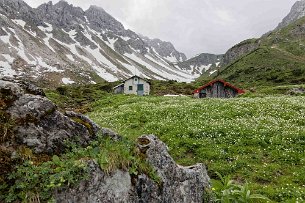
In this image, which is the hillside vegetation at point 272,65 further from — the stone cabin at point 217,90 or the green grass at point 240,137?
the green grass at point 240,137

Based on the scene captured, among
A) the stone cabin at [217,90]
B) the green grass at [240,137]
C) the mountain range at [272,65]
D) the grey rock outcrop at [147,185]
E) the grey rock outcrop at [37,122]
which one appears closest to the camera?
the grey rock outcrop at [147,185]

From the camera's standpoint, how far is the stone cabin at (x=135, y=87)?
10056 centimetres

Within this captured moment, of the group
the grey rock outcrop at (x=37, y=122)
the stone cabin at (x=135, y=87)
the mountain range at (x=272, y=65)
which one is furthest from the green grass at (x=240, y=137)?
the mountain range at (x=272, y=65)

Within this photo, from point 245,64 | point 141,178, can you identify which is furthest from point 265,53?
point 141,178

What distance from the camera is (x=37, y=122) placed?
9.71 m

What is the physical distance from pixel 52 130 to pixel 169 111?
81.6ft

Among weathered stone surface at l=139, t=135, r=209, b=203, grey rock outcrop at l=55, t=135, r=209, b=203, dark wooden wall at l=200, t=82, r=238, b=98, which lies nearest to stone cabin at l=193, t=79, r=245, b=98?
dark wooden wall at l=200, t=82, r=238, b=98

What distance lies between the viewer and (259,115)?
30484 mm

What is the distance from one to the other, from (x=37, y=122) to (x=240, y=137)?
1772 centimetres

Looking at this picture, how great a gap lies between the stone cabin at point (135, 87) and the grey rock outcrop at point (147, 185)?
287 feet

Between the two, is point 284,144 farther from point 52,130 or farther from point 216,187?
point 52,130

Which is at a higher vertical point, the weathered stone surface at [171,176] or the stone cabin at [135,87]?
the stone cabin at [135,87]

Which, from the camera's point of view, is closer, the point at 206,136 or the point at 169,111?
the point at 206,136

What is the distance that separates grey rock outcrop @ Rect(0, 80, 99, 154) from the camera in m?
9.30
